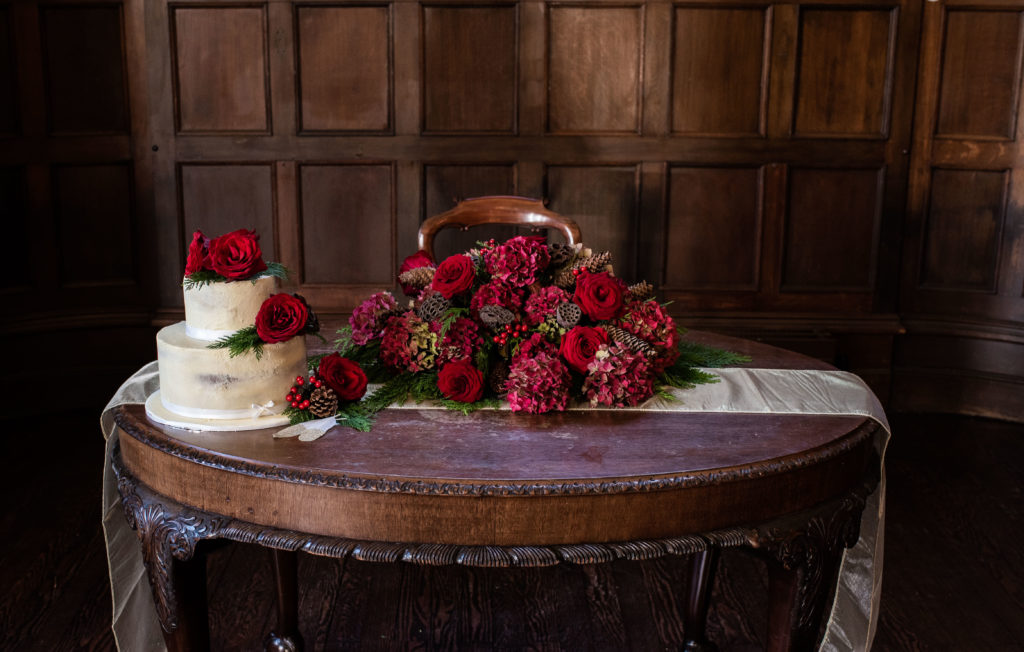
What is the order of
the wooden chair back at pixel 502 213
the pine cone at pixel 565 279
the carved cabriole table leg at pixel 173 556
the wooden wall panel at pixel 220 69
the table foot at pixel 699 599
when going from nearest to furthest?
the carved cabriole table leg at pixel 173 556 < the pine cone at pixel 565 279 < the table foot at pixel 699 599 < the wooden chair back at pixel 502 213 < the wooden wall panel at pixel 220 69

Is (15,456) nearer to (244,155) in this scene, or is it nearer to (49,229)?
(49,229)

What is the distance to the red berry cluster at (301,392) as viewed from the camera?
1.38m

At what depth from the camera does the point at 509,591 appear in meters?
2.35

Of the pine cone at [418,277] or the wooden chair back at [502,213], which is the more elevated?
the wooden chair back at [502,213]

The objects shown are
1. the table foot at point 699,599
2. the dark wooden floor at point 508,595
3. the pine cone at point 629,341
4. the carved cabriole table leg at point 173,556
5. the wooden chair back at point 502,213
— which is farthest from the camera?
the wooden chair back at point 502,213

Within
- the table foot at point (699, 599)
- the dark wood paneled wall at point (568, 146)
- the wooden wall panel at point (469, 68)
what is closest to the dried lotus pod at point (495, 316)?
the table foot at point (699, 599)

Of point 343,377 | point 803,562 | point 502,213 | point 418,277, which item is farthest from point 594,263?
point 502,213

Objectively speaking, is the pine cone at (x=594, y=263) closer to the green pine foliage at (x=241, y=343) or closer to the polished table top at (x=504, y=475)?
the polished table top at (x=504, y=475)

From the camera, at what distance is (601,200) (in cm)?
386

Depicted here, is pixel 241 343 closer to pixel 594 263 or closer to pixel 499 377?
pixel 499 377

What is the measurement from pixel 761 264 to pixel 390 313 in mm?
2660

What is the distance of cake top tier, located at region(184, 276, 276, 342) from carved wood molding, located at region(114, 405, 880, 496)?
18 cm

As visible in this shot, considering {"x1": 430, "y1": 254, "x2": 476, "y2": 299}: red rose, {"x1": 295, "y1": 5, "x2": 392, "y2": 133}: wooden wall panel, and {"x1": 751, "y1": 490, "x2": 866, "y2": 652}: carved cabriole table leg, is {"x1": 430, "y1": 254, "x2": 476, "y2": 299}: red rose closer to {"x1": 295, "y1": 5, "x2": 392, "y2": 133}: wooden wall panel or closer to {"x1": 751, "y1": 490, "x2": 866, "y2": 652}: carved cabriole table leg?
{"x1": 751, "y1": 490, "x2": 866, "y2": 652}: carved cabriole table leg

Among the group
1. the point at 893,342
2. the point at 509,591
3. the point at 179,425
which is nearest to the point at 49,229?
the point at 509,591
